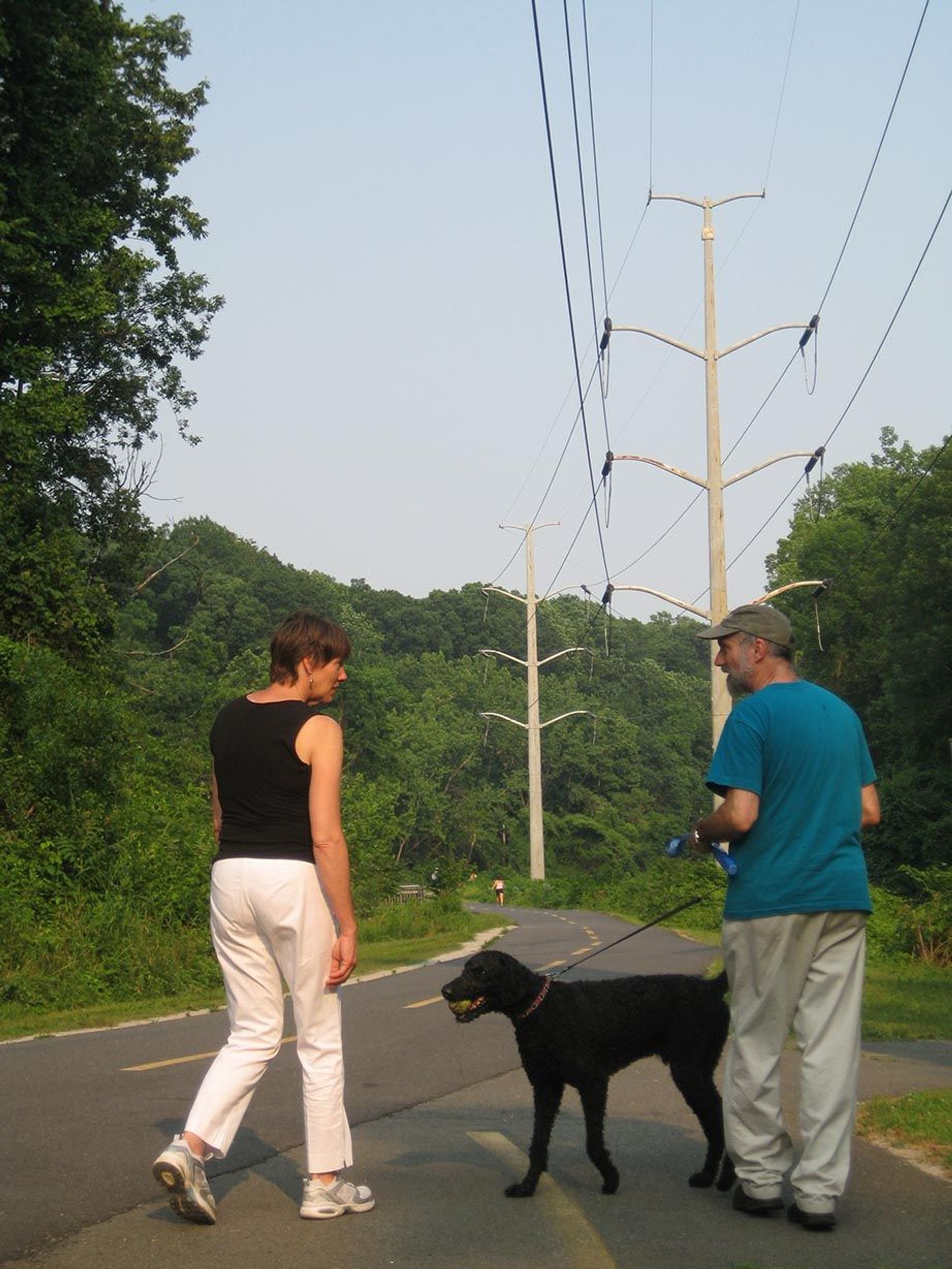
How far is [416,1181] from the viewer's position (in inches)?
247

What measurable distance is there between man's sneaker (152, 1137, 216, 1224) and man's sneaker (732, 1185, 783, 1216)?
1904 mm

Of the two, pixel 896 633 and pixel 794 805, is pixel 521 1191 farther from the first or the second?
pixel 896 633

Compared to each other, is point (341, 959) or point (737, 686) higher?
point (737, 686)

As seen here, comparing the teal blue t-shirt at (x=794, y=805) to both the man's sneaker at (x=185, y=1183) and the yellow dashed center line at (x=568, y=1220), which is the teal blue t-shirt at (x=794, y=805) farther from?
the man's sneaker at (x=185, y=1183)

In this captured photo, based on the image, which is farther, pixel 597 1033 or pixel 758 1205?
pixel 597 1033

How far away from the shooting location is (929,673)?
4731cm

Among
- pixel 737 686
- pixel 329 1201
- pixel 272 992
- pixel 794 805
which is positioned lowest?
pixel 329 1201

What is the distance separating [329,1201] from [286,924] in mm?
992

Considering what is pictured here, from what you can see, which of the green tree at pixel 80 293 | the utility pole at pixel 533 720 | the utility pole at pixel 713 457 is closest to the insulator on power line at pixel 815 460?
the utility pole at pixel 713 457

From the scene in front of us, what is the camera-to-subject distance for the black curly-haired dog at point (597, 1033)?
5992 mm

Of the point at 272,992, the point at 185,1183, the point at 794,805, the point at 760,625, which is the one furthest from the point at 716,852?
the point at 185,1183

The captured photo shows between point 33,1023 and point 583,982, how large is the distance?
9.02m

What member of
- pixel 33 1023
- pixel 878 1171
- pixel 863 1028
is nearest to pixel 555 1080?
pixel 878 1171

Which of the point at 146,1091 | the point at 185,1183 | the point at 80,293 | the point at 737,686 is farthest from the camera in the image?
the point at 80,293
